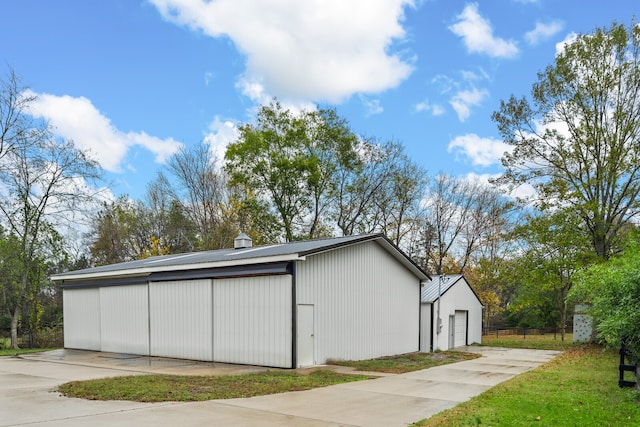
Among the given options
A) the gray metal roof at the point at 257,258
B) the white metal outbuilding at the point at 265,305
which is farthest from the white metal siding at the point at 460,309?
the gray metal roof at the point at 257,258

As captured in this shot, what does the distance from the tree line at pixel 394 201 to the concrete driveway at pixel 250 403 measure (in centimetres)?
1111

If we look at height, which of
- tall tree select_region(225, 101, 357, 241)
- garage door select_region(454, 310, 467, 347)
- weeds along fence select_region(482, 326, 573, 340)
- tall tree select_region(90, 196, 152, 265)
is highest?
tall tree select_region(225, 101, 357, 241)

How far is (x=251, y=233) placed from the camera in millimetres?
35062

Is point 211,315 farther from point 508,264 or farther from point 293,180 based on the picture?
point 293,180

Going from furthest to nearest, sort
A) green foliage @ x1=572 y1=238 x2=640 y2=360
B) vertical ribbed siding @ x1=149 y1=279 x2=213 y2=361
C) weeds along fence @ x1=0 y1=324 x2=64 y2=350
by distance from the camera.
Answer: weeds along fence @ x1=0 y1=324 x2=64 y2=350, vertical ribbed siding @ x1=149 y1=279 x2=213 y2=361, green foliage @ x1=572 y1=238 x2=640 y2=360

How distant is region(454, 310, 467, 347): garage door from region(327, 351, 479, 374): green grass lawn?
4583 mm

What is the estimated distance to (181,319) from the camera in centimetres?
1611

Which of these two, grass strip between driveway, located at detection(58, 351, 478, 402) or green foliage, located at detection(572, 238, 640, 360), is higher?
green foliage, located at detection(572, 238, 640, 360)

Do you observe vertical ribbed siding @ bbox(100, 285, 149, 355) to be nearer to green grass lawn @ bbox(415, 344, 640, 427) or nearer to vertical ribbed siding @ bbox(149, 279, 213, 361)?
vertical ribbed siding @ bbox(149, 279, 213, 361)

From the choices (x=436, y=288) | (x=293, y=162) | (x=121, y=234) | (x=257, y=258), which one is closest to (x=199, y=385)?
(x=257, y=258)

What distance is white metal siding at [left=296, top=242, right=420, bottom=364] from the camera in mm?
14344

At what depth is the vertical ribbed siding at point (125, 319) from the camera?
17516 mm

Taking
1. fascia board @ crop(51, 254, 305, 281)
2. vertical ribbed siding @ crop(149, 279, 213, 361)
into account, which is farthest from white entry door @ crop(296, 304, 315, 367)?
vertical ribbed siding @ crop(149, 279, 213, 361)

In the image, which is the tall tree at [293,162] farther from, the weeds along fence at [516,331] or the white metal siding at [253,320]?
the white metal siding at [253,320]
